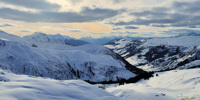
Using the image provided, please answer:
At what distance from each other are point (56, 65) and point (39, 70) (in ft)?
76.8

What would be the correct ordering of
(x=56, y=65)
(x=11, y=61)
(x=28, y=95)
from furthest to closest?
(x=56, y=65), (x=11, y=61), (x=28, y=95)

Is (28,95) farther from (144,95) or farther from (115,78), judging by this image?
(115,78)

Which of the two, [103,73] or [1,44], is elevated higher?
[1,44]

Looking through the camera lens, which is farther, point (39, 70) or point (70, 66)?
point (70, 66)

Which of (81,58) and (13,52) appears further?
(81,58)

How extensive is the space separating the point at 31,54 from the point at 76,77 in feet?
184

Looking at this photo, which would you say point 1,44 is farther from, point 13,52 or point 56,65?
point 56,65

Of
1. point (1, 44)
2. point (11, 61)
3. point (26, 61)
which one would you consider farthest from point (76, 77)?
point (1, 44)

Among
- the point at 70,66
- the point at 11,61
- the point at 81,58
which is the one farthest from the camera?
the point at 81,58

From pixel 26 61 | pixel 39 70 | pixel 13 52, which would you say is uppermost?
pixel 13 52

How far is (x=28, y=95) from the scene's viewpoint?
15984mm

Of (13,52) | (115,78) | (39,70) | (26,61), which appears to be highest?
(13,52)

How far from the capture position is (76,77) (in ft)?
534

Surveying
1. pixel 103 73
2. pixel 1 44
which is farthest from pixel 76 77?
pixel 1 44
